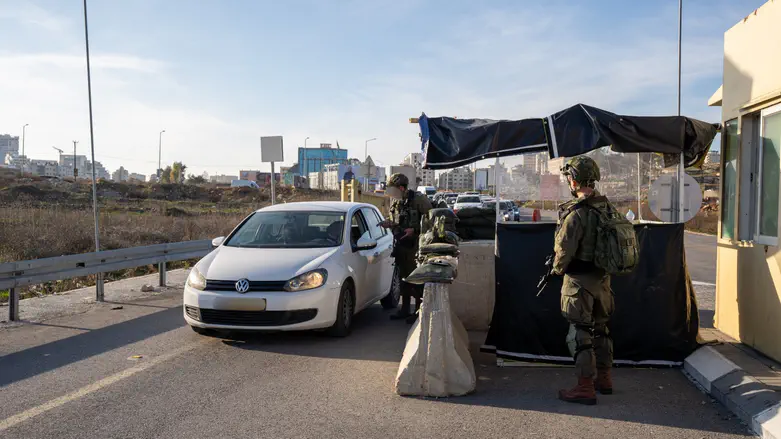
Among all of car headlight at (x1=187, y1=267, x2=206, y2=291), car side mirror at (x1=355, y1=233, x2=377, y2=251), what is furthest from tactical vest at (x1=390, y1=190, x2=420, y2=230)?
car headlight at (x1=187, y1=267, x2=206, y2=291)

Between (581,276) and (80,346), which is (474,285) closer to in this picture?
(581,276)

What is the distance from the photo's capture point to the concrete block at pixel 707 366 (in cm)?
535

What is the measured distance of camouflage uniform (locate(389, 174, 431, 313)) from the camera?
8.41m

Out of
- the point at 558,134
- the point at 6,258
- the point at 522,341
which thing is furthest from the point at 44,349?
the point at 6,258

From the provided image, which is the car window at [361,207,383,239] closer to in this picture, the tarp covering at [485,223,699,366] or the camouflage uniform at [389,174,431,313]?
the camouflage uniform at [389,174,431,313]

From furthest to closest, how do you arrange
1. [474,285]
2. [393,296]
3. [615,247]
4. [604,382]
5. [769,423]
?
[393,296]
[474,285]
[604,382]
[615,247]
[769,423]

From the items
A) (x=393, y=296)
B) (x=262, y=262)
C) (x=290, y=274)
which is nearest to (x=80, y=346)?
(x=262, y=262)

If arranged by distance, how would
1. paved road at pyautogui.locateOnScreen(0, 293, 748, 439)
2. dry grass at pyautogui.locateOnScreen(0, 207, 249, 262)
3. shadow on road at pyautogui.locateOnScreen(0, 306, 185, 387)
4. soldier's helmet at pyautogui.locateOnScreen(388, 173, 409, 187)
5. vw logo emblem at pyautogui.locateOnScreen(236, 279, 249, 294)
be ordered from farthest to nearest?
dry grass at pyautogui.locateOnScreen(0, 207, 249, 262) → soldier's helmet at pyautogui.locateOnScreen(388, 173, 409, 187) → vw logo emblem at pyautogui.locateOnScreen(236, 279, 249, 294) → shadow on road at pyautogui.locateOnScreen(0, 306, 185, 387) → paved road at pyautogui.locateOnScreen(0, 293, 748, 439)

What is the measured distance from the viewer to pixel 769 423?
163 inches

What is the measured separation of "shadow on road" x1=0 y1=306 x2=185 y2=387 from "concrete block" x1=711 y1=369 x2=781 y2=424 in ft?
19.6

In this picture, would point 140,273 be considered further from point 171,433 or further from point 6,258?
point 171,433

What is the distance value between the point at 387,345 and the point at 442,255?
148cm

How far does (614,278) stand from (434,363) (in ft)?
7.39

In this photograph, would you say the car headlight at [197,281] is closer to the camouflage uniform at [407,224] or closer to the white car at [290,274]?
the white car at [290,274]
